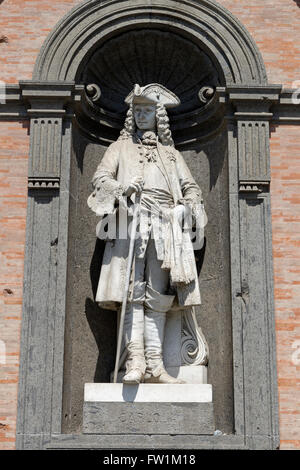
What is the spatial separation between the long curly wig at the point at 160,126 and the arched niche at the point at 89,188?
1.79ft

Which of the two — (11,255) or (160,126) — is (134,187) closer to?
(160,126)

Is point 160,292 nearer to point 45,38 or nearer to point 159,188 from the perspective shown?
point 159,188

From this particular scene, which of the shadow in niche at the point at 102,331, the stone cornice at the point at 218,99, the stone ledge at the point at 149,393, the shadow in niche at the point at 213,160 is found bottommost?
the stone ledge at the point at 149,393

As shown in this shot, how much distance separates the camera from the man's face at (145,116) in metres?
9.67

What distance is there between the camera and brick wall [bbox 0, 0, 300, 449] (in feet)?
28.4

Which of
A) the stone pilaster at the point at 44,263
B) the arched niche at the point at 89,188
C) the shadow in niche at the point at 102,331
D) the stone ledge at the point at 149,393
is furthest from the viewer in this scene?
the shadow in niche at the point at 102,331

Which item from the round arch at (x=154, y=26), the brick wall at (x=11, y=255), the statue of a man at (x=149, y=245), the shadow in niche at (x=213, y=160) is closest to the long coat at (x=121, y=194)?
the statue of a man at (x=149, y=245)

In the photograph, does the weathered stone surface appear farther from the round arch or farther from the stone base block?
the round arch

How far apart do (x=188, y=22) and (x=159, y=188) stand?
85.5 inches

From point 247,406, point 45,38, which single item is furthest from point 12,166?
Answer: point 247,406

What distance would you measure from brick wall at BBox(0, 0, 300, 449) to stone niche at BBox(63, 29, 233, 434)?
0.57 m

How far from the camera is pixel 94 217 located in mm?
9852

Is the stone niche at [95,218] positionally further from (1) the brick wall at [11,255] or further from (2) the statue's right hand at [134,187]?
(2) the statue's right hand at [134,187]
